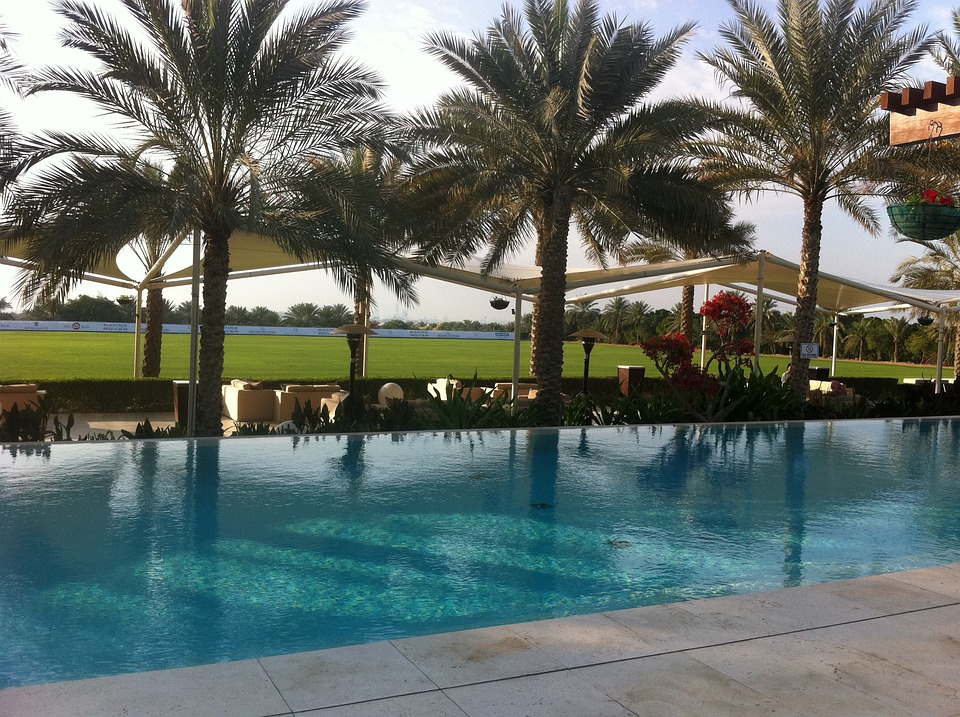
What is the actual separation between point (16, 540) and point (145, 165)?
6.32 metres

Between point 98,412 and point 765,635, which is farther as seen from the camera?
point 98,412

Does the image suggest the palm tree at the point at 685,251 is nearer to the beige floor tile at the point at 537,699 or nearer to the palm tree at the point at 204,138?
the palm tree at the point at 204,138

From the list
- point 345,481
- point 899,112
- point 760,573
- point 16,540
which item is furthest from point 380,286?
point 899,112

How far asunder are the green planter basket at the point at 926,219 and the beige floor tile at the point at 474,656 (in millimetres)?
4611

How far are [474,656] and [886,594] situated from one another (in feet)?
8.85

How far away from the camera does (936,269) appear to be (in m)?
29.4

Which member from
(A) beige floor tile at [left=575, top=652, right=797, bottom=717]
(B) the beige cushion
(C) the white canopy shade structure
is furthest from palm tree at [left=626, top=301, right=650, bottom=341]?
(A) beige floor tile at [left=575, top=652, right=797, bottom=717]

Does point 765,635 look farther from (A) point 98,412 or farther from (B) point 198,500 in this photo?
(A) point 98,412

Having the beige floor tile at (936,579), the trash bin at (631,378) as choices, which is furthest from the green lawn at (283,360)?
the beige floor tile at (936,579)

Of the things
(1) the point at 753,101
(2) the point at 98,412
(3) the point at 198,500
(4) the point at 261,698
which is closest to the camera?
(4) the point at 261,698

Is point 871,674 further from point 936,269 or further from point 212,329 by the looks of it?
point 936,269

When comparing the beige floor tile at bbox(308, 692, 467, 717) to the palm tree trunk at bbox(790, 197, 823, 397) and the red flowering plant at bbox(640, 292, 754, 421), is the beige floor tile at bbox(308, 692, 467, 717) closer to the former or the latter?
the red flowering plant at bbox(640, 292, 754, 421)

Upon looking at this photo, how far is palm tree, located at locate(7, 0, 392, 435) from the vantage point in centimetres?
1027

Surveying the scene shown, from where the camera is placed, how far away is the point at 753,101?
51.4 feet
